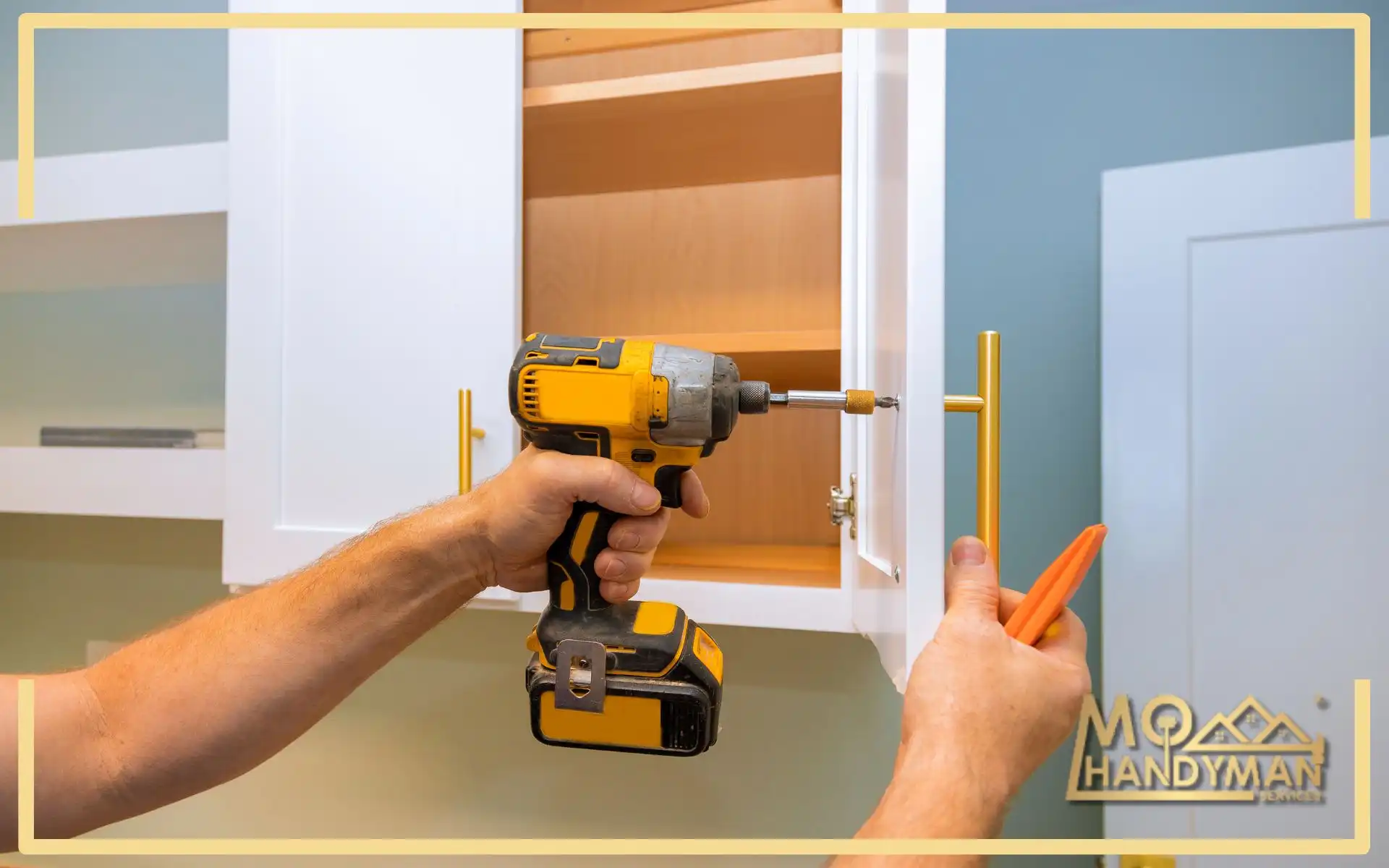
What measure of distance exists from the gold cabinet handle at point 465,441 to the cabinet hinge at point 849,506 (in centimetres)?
38

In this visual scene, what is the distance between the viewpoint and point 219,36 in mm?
1373

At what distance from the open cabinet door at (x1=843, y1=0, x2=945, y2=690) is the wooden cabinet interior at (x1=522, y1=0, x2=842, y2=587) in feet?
0.92

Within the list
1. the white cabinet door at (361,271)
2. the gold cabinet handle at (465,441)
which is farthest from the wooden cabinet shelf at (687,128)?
the gold cabinet handle at (465,441)

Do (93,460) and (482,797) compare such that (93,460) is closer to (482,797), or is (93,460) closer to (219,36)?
(482,797)

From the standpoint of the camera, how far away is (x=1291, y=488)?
2.72ft

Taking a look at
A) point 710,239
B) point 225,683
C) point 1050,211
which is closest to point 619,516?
point 225,683

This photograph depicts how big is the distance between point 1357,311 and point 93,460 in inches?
62.2

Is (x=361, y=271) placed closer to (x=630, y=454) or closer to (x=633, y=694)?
(x=630, y=454)

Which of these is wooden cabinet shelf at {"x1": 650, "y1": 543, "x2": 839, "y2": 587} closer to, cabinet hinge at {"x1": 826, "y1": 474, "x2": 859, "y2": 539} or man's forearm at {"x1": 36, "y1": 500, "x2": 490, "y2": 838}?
cabinet hinge at {"x1": 826, "y1": 474, "x2": 859, "y2": 539}

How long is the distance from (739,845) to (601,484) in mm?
756

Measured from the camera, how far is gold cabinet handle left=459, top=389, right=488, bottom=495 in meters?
0.76

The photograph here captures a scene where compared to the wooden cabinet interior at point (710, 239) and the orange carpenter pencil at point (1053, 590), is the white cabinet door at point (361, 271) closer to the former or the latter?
the wooden cabinet interior at point (710, 239)

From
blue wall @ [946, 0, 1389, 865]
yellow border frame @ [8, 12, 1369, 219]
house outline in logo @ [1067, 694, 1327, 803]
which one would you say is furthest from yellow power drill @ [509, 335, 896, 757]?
house outline in logo @ [1067, 694, 1327, 803]


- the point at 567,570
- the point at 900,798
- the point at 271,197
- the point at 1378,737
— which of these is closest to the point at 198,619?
the point at 567,570
